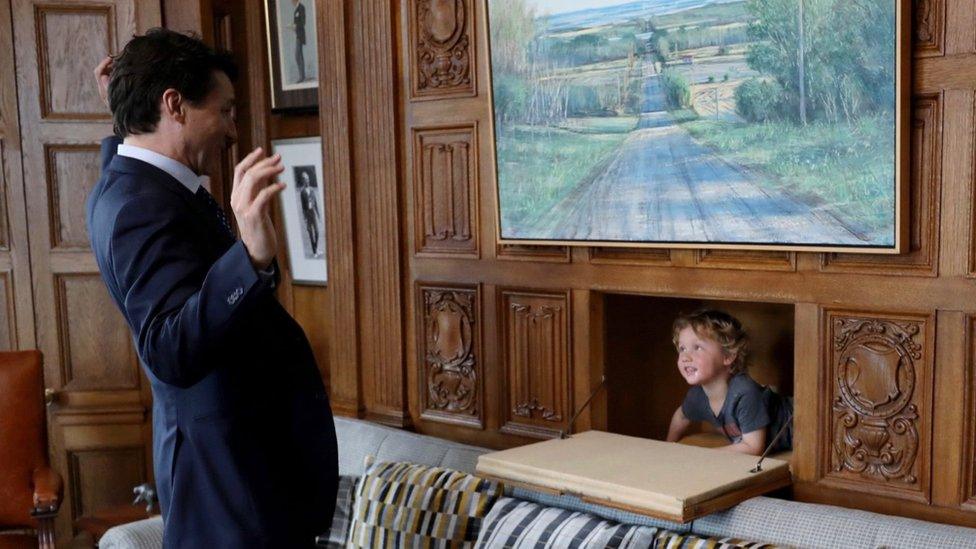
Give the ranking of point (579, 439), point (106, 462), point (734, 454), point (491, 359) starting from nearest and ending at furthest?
point (734, 454), point (579, 439), point (491, 359), point (106, 462)

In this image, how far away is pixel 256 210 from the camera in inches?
62.0

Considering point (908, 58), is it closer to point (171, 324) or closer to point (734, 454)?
point (734, 454)

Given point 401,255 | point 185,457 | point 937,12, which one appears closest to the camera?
point 185,457

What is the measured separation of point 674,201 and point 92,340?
2.63 meters

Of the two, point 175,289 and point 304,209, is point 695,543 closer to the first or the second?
point 175,289

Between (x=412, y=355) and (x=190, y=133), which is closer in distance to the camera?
(x=190, y=133)

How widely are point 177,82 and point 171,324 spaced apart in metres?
0.47

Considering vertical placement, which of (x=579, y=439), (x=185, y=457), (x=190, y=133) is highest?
(x=190, y=133)

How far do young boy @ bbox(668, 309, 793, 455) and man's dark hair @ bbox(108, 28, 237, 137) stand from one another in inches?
53.9

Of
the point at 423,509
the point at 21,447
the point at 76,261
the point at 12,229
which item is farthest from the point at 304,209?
the point at 423,509

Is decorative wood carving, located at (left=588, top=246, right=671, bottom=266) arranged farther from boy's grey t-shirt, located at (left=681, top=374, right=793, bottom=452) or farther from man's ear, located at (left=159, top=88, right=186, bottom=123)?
man's ear, located at (left=159, top=88, right=186, bottom=123)

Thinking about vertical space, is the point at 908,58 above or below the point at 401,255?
above

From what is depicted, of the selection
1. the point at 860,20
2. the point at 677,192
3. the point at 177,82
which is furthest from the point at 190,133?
the point at 860,20

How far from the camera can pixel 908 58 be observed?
204 cm
